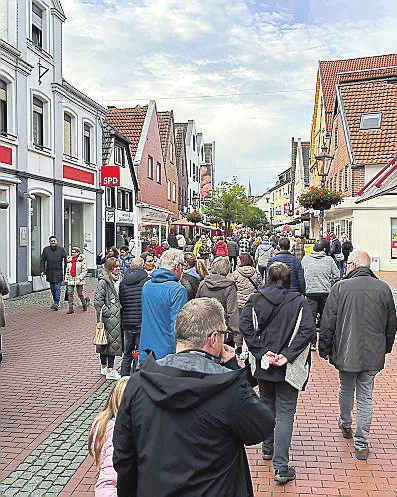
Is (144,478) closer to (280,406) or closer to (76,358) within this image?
(280,406)

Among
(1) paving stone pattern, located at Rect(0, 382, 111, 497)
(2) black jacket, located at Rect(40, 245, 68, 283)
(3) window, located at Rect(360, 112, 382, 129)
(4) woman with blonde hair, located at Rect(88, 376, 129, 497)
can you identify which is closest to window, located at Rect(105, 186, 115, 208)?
(2) black jacket, located at Rect(40, 245, 68, 283)

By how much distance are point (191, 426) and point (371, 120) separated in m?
27.6

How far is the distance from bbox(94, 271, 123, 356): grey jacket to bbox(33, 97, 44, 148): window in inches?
470

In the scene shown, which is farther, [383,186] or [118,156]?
[118,156]

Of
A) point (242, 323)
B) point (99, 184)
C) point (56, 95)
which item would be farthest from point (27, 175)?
point (242, 323)

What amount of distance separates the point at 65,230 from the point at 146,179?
1192 cm

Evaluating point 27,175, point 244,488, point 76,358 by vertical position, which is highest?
point 27,175

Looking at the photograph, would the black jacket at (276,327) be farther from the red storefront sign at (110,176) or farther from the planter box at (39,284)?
the red storefront sign at (110,176)

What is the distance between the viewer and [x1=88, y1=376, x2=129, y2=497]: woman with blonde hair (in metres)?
2.96

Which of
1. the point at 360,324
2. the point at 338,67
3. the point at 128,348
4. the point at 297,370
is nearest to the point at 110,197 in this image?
the point at 128,348

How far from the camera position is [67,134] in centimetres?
2136

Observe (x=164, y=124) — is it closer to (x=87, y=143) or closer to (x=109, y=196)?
(x=109, y=196)

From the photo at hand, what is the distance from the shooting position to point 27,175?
17453 millimetres

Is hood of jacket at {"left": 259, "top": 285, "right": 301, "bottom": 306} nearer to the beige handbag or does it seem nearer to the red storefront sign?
the beige handbag
